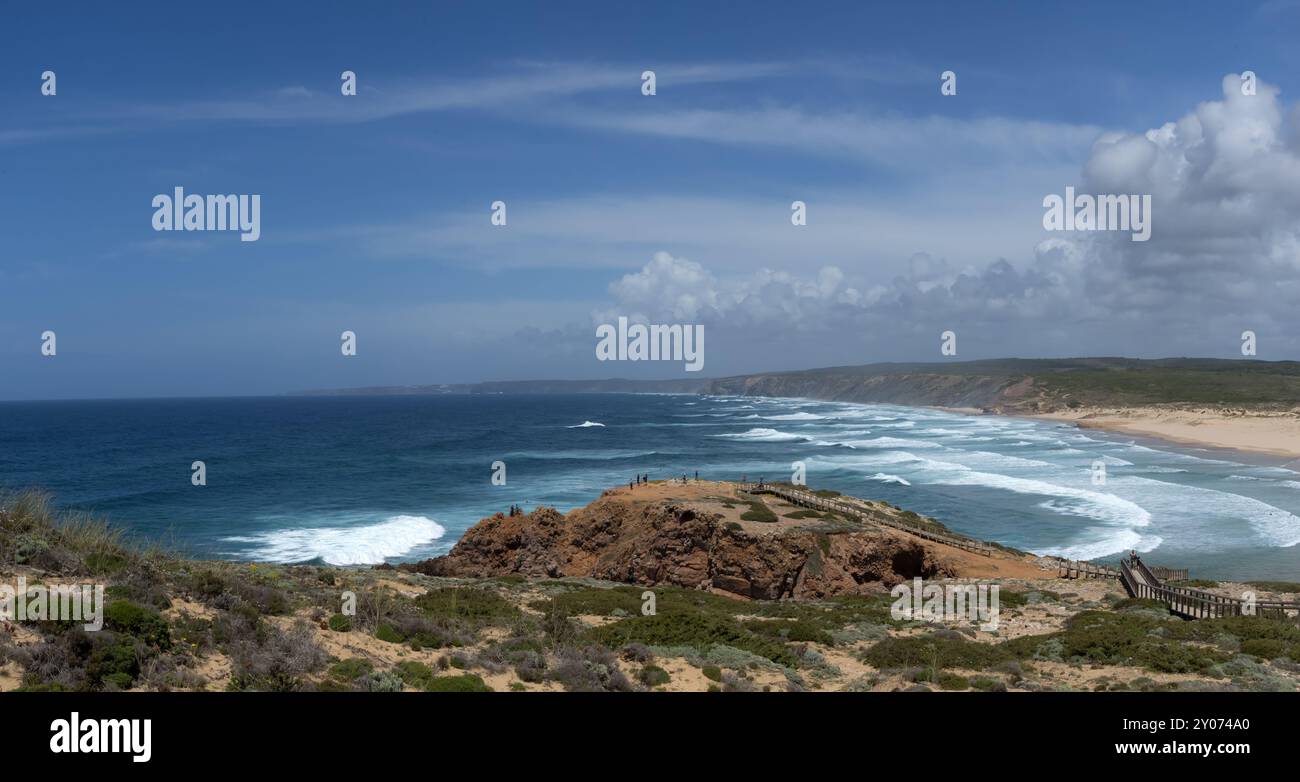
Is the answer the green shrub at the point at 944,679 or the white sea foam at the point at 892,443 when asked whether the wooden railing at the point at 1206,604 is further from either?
the white sea foam at the point at 892,443

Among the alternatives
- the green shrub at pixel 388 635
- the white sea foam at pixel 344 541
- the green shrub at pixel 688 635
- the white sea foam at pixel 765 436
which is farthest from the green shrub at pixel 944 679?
the white sea foam at pixel 765 436

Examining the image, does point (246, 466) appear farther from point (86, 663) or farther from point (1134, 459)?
point (1134, 459)

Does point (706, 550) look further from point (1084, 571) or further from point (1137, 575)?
point (1137, 575)

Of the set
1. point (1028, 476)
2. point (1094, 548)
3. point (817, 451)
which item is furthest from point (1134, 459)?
point (1094, 548)

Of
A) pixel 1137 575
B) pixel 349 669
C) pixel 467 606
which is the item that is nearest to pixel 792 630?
pixel 467 606

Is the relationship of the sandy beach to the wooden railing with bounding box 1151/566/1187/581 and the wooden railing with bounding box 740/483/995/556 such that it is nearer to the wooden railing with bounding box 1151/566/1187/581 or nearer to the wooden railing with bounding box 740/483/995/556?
the wooden railing with bounding box 740/483/995/556

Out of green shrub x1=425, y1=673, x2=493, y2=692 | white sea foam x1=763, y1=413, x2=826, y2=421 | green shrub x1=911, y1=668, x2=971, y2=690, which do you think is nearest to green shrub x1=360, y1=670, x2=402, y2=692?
green shrub x1=425, y1=673, x2=493, y2=692
